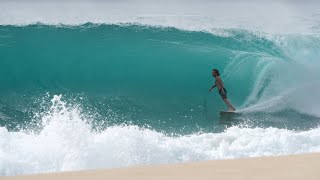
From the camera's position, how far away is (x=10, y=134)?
4.75 metres

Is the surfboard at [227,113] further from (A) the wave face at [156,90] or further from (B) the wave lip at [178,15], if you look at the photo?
(B) the wave lip at [178,15]

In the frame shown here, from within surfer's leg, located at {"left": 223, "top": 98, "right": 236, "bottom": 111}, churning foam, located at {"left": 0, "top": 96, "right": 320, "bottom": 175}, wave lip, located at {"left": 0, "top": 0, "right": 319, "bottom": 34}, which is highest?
wave lip, located at {"left": 0, "top": 0, "right": 319, "bottom": 34}

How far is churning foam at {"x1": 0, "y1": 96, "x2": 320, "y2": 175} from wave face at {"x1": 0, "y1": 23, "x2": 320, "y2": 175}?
0.01 meters

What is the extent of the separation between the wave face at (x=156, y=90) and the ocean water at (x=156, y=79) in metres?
0.02

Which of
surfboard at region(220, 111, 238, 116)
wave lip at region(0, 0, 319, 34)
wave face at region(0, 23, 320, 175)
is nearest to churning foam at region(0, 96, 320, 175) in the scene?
wave face at region(0, 23, 320, 175)

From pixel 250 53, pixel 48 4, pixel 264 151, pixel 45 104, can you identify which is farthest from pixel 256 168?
pixel 48 4

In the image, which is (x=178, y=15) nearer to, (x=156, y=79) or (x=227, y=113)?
(x=156, y=79)

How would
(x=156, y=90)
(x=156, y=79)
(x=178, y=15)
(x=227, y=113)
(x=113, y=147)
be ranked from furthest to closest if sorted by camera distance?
(x=178, y=15)
(x=156, y=79)
(x=156, y=90)
(x=227, y=113)
(x=113, y=147)

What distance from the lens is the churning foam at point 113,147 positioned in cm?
403

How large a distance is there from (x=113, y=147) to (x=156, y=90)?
12.1 ft

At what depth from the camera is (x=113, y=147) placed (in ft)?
14.1

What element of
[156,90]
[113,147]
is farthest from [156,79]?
[113,147]

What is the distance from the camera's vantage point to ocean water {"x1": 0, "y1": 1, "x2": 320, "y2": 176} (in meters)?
4.66

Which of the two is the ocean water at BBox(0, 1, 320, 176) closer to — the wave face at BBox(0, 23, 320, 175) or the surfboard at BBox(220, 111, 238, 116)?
the wave face at BBox(0, 23, 320, 175)
